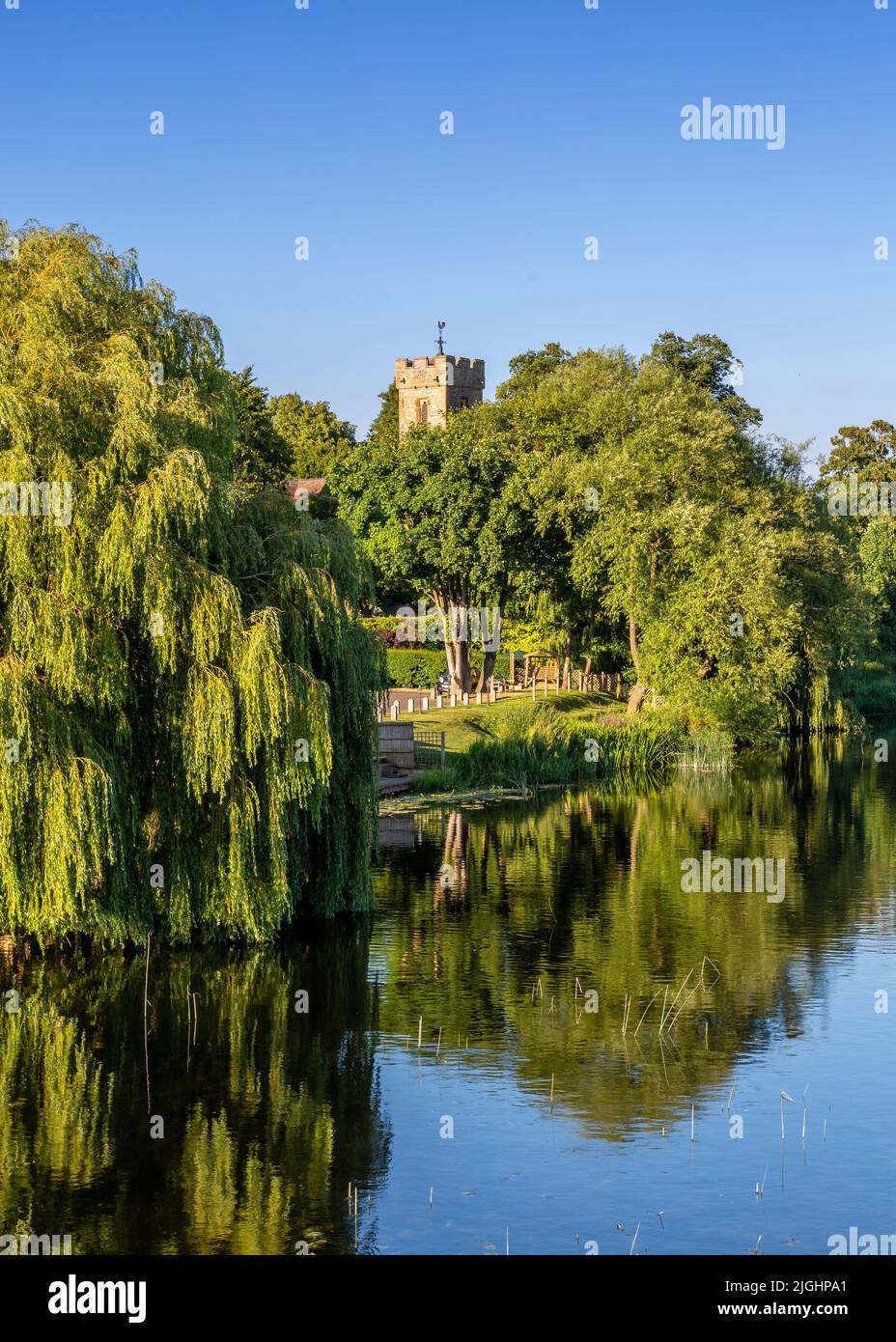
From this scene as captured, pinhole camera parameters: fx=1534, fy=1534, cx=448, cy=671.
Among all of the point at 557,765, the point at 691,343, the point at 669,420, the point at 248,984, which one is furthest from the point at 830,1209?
Answer: the point at 691,343

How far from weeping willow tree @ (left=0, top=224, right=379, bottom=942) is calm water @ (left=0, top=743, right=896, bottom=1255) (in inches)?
65.3

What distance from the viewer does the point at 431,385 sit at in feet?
393

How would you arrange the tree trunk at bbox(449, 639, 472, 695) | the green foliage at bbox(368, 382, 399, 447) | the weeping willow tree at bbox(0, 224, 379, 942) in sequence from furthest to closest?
the green foliage at bbox(368, 382, 399, 447), the tree trunk at bbox(449, 639, 472, 695), the weeping willow tree at bbox(0, 224, 379, 942)

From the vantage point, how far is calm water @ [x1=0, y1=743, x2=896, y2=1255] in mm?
14703

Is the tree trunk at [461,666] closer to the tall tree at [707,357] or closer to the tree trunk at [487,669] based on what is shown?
the tree trunk at [487,669]

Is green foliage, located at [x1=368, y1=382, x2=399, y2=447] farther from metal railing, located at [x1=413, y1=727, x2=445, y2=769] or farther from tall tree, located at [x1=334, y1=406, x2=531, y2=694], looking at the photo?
metal railing, located at [x1=413, y1=727, x2=445, y2=769]

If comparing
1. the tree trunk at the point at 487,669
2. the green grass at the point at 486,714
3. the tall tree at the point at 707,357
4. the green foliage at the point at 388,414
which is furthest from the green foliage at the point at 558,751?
the green foliage at the point at 388,414

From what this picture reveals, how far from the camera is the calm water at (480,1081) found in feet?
48.2

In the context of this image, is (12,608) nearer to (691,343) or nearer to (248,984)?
(248,984)

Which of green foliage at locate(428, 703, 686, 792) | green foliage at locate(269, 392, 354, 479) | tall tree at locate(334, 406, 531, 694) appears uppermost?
green foliage at locate(269, 392, 354, 479)

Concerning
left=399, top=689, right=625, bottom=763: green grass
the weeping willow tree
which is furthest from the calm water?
left=399, top=689, right=625, bottom=763: green grass

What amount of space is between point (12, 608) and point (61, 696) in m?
1.44

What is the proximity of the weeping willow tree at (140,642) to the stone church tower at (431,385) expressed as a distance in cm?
9379

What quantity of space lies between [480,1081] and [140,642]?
29.1 feet
